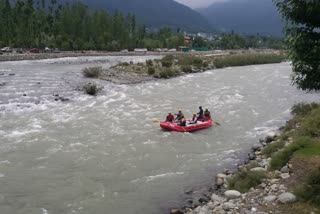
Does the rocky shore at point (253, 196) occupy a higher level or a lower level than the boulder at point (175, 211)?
higher

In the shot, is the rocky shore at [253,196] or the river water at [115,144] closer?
the rocky shore at [253,196]

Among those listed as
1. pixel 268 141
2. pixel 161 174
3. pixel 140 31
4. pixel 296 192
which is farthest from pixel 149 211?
pixel 140 31

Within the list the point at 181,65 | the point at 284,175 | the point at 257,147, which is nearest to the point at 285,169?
the point at 284,175

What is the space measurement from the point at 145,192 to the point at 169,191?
0.96 meters

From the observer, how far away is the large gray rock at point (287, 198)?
1175cm

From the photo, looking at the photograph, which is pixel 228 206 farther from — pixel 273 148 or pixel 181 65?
pixel 181 65

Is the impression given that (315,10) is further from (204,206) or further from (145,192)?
(145,192)

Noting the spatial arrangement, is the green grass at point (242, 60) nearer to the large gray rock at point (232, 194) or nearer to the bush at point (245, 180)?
the bush at point (245, 180)

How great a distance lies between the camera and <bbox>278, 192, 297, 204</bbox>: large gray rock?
11.8 m

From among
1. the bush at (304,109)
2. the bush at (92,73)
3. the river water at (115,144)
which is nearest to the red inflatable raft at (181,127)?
the river water at (115,144)

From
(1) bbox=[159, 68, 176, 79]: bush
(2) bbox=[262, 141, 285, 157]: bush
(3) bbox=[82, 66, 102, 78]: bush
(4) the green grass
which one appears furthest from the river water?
(4) the green grass

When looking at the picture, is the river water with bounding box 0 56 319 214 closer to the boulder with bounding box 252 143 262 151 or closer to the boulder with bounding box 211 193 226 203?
the boulder with bounding box 252 143 262 151

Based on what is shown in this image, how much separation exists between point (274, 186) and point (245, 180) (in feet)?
5.18

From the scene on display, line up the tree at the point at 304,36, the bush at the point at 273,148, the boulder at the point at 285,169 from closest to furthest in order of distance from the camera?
the tree at the point at 304,36 → the boulder at the point at 285,169 → the bush at the point at 273,148
